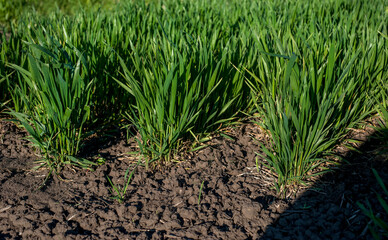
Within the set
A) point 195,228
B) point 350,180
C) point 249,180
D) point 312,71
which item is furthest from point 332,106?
point 195,228

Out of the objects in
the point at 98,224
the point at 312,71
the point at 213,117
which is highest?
the point at 312,71

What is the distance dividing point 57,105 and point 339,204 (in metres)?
1.49

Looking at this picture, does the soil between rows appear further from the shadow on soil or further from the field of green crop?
the field of green crop

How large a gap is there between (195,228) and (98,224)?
448 millimetres

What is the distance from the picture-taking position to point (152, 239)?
1.62 meters

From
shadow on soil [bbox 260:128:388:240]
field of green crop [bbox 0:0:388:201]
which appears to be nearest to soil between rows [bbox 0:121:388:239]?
shadow on soil [bbox 260:128:388:240]

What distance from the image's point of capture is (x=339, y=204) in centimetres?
176

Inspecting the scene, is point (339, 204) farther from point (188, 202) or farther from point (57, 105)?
point (57, 105)

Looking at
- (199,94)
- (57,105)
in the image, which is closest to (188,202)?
(199,94)

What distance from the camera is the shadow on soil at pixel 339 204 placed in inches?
64.1

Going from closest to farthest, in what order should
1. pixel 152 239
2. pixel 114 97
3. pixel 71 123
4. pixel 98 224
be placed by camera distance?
pixel 152 239, pixel 98 224, pixel 71 123, pixel 114 97

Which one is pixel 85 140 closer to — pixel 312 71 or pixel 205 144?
pixel 205 144

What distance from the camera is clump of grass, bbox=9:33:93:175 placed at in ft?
6.32

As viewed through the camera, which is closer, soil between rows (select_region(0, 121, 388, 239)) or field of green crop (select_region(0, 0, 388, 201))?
soil between rows (select_region(0, 121, 388, 239))
